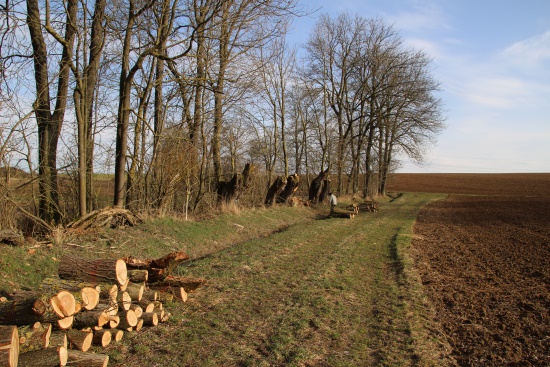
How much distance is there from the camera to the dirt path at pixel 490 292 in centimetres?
485

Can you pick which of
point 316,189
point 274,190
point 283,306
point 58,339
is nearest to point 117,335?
point 58,339

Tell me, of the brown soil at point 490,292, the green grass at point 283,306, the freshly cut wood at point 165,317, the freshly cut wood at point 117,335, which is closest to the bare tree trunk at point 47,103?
the green grass at point 283,306

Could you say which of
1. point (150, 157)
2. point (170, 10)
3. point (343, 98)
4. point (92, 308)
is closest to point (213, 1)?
point (170, 10)

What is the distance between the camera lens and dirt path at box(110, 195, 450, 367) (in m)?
4.55

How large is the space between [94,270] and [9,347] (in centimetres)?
195

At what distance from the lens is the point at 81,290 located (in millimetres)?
4656

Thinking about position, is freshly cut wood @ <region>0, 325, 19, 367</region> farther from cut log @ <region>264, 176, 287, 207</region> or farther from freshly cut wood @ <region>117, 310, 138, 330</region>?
cut log @ <region>264, 176, 287, 207</region>

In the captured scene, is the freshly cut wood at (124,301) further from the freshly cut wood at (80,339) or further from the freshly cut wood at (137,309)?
the freshly cut wood at (80,339)

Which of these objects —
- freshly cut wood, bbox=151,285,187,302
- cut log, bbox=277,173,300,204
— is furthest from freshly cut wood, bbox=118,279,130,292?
cut log, bbox=277,173,300,204

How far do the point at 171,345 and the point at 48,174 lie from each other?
6.59m

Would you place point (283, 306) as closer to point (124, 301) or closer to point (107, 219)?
point (124, 301)

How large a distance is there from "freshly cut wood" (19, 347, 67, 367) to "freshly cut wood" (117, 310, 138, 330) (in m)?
1.15

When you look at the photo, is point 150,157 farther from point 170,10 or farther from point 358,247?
point 358,247

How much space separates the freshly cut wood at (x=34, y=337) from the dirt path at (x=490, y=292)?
14.3 feet
